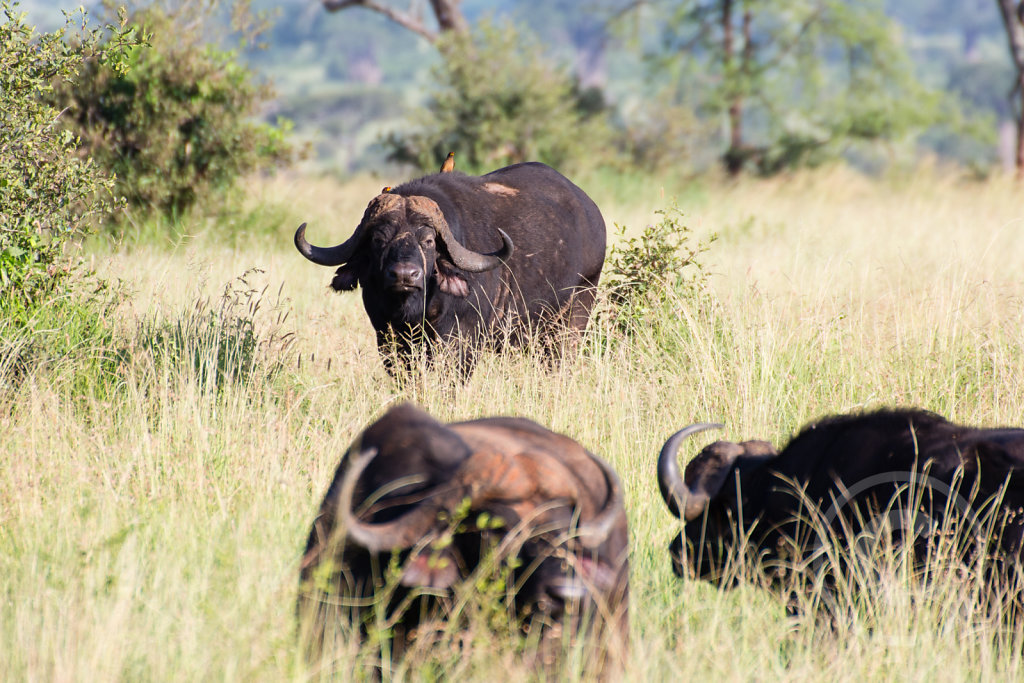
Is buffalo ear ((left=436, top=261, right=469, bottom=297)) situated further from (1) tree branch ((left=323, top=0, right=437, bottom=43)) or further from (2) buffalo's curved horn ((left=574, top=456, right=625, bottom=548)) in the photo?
(1) tree branch ((left=323, top=0, right=437, bottom=43))

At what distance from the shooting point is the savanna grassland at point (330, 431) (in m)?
3.31

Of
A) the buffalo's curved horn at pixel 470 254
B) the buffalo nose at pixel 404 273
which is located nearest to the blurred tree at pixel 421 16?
the buffalo's curved horn at pixel 470 254

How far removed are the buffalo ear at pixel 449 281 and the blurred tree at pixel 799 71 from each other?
1691 centimetres

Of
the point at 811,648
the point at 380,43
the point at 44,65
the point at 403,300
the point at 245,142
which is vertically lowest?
the point at 811,648

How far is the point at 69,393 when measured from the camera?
5.82 metres

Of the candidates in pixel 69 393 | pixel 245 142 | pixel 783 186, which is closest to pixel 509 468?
pixel 69 393

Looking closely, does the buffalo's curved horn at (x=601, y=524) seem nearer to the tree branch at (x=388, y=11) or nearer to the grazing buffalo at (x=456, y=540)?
the grazing buffalo at (x=456, y=540)

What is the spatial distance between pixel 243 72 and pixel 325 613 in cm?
1047

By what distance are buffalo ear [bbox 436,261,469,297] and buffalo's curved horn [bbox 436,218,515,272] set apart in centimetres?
7

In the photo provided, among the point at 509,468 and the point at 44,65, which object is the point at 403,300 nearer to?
the point at 44,65

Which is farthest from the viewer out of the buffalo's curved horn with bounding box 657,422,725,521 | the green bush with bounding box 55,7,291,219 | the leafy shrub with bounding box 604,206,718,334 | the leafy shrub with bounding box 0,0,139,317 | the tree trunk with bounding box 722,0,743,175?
the tree trunk with bounding box 722,0,743,175

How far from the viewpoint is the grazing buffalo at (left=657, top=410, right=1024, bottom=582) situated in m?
3.78

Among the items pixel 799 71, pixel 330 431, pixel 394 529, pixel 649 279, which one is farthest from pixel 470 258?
pixel 799 71

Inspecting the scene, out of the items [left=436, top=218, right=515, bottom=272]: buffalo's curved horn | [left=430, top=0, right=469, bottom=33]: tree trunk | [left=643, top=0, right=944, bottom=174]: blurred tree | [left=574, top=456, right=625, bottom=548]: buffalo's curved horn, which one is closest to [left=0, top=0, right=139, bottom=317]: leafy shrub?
[left=436, top=218, right=515, bottom=272]: buffalo's curved horn
